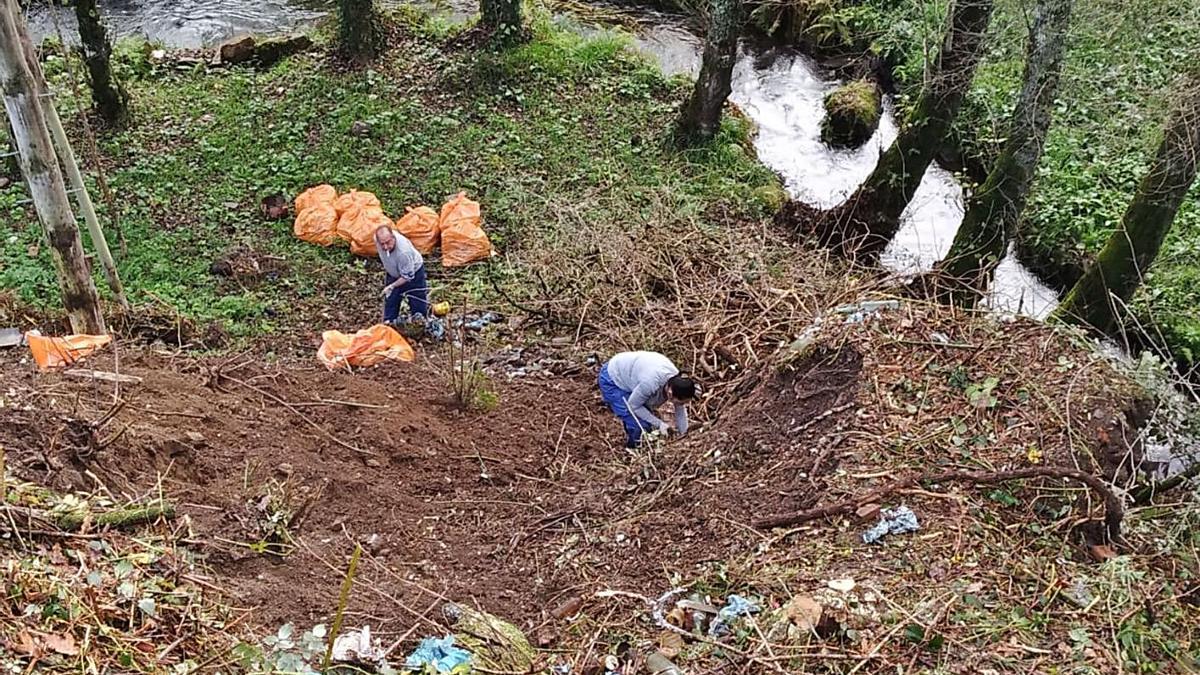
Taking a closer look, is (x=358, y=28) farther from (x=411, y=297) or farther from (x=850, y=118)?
(x=850, y=118)

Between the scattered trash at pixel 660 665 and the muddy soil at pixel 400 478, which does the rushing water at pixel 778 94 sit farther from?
the scattered trash at pixel 660 665

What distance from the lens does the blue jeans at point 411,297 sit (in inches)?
292

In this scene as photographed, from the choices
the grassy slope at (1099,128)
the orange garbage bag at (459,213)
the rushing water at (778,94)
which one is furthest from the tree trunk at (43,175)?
the grassy slope at (1099,128)

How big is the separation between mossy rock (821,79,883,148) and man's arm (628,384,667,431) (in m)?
7.08

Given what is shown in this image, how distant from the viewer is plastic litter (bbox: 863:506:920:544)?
3957 millimetres

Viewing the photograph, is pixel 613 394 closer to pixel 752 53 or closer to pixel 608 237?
pixel 608 237

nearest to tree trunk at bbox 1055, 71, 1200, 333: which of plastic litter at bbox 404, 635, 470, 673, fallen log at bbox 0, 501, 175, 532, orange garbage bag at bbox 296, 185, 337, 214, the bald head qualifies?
plastic litter at bbox 404, 635, 470, 673

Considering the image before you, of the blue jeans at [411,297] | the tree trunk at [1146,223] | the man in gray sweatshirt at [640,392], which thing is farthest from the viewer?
the blue jeans at [411,297]

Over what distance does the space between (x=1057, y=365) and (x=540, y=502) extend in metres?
2.92

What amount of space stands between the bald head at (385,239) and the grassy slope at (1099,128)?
188 inches

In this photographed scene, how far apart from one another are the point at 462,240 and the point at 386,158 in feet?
6.01

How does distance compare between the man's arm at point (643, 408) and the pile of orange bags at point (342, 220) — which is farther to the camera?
the pile of orange bags at point (342, 220)

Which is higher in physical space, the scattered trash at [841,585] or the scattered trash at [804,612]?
the scattered trash at [804,612]

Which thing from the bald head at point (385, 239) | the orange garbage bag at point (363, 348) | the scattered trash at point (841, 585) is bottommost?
the orange garbage bag at point (363, 348)
